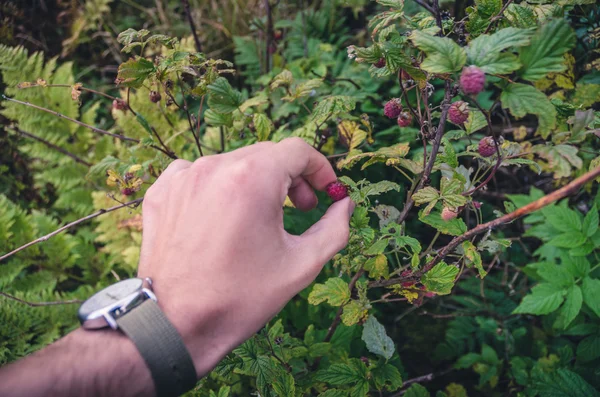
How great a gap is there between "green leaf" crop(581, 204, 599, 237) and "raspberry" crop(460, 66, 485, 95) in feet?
3.43

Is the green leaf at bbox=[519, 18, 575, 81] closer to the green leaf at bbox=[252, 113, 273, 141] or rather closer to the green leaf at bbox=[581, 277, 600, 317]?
the green leaf at bbox=[252, 113, 273, 141]

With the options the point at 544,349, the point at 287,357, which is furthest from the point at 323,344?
the point at 544,349

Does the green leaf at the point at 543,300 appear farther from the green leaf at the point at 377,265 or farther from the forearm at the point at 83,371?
the forearm at the point at 83,371

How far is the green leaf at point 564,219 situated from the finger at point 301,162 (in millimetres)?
912

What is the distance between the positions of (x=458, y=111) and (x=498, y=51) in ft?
0.65

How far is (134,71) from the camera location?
1.17 metres

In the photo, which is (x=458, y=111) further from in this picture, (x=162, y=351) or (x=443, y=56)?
(x=162, y=351)

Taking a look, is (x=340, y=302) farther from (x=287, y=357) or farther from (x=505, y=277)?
(x=505, y=277)

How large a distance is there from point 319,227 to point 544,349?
1.31m

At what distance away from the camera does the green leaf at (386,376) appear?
1.24 meters

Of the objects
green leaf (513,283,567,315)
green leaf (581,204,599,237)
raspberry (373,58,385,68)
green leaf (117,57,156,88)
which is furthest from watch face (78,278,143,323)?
green leaf (581,204,599,237)

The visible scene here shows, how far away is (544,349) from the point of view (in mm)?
1772

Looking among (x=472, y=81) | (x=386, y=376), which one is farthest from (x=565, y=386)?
(x=472, y=81)

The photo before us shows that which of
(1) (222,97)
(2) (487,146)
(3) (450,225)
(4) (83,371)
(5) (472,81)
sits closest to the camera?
(5) (472,81)
